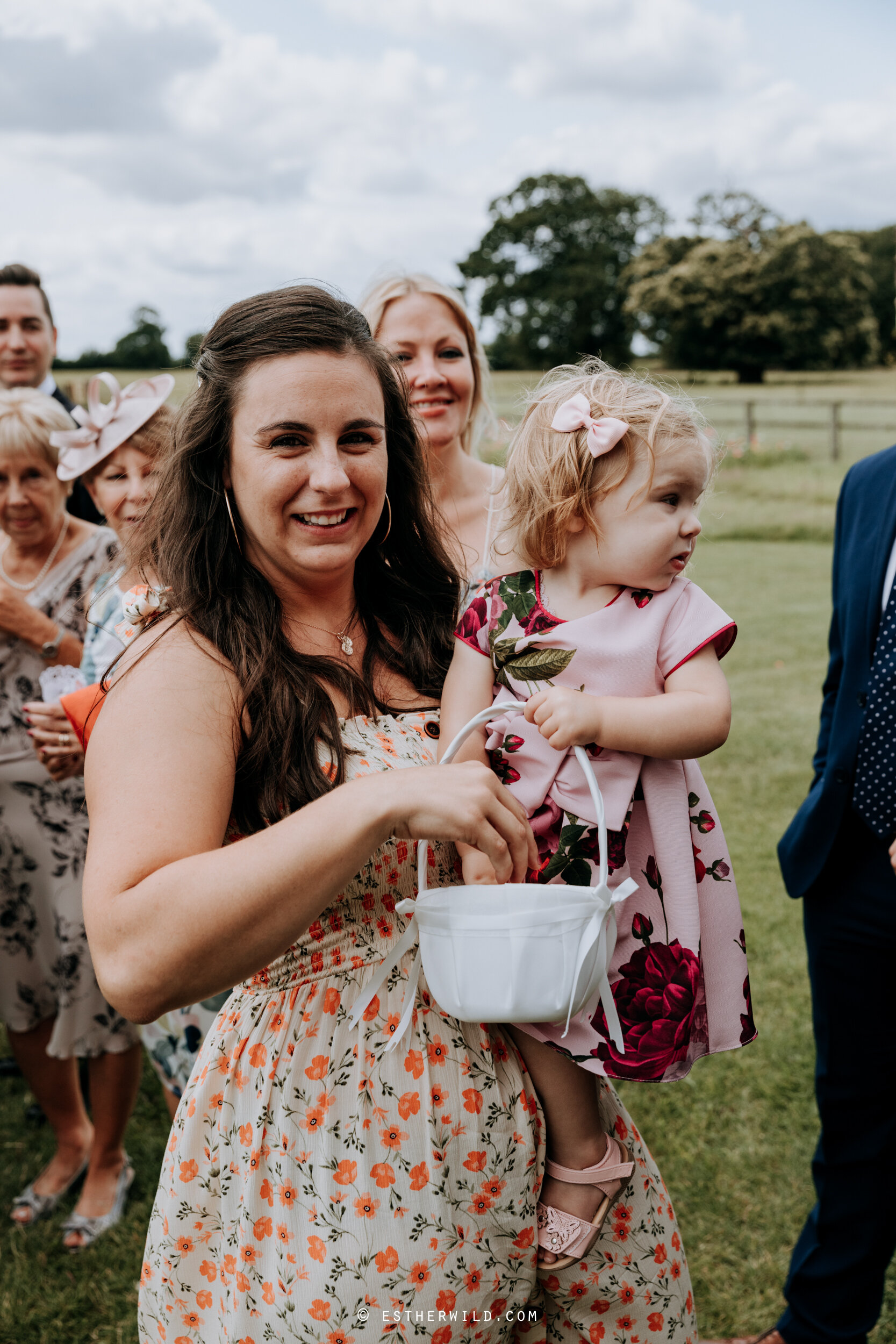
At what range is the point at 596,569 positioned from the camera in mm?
1746

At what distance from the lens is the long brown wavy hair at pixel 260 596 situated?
1.58 meters

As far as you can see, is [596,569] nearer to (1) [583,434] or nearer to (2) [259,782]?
(1) [583,434]

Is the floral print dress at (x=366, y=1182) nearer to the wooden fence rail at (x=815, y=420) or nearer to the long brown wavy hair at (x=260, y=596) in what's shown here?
the long brown wavy hair at (x=260, y=596)

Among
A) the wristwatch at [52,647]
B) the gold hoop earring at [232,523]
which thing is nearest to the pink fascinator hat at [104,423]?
the wristwatch at [52,647]

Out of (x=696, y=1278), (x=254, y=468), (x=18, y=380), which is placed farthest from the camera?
(x=18, y=380)

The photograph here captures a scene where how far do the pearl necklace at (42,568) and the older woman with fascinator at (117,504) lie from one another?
0.26 meters

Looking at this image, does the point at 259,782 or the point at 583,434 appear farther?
the point at 583,434

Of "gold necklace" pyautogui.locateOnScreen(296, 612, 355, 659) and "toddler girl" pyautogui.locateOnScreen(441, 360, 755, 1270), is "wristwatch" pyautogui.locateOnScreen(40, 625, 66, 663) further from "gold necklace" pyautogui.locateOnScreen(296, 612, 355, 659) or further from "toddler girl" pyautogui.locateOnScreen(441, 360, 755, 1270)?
"toddler girl" pyautogui.locateOnScreen(441, 360, 755, 1270)

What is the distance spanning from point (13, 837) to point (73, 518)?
1.11 m

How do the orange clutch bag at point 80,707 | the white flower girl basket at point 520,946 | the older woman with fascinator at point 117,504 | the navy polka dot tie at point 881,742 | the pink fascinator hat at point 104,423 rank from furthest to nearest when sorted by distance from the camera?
the pink fascinator hat at point 104,423 → the older woman with fascinator at point 117,504 → the navy polka dot tie at point 881,742 → the orange clutch bag at point 80,707 → the white flower girl basket at point 520,946

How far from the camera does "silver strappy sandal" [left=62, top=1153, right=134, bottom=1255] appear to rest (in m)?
3.31

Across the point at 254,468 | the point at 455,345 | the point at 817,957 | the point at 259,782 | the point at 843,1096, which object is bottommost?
the point at 843,1096

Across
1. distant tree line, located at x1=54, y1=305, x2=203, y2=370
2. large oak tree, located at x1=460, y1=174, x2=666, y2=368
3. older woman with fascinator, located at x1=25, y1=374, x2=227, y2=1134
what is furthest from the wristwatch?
large oak tree, located at x1=460, y1=174, x2=666, y2=368

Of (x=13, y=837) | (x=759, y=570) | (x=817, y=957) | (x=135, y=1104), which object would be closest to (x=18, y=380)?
(x=13, y=837)
